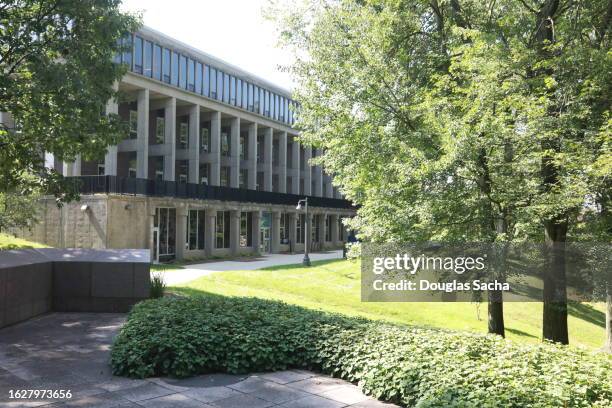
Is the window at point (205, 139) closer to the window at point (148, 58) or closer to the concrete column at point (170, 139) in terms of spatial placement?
the concrete column at point (170, 139)

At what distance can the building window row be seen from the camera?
3488cm

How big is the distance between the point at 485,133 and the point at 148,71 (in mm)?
29622

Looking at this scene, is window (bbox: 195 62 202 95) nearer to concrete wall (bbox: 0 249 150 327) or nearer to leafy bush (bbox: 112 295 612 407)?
concrete wall (bbox: 0 249 150 327)

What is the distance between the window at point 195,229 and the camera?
120ft

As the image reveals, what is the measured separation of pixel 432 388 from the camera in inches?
219

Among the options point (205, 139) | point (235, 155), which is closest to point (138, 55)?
point (205, 139)

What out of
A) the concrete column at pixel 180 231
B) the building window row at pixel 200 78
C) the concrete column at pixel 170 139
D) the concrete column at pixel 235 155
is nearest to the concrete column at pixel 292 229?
the concrete column at pixel 235 155

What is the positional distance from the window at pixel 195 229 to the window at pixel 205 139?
27.6 ft

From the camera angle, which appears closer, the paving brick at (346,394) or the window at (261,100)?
the paving brick at (346,394)

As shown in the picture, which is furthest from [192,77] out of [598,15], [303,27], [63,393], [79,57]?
[63,393]

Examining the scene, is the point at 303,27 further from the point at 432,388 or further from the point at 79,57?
the point at 432,388

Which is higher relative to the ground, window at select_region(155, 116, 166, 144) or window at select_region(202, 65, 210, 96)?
window at select_region(202, 65, 210, 96)

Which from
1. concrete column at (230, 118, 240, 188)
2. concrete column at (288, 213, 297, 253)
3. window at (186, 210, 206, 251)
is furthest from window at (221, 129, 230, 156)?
window at (186, 210, 206, 251)

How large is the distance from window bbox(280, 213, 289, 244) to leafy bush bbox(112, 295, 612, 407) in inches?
1562
